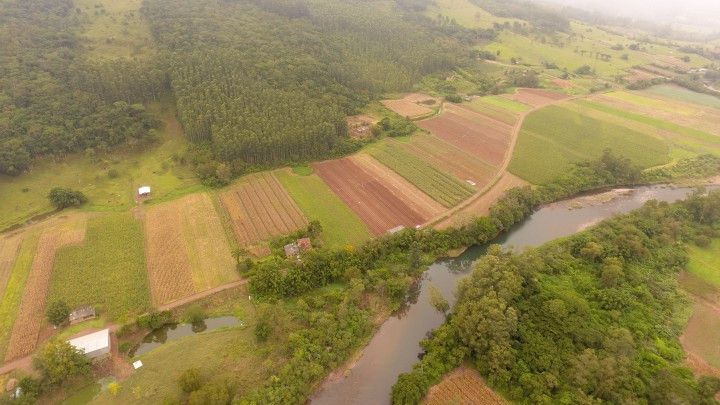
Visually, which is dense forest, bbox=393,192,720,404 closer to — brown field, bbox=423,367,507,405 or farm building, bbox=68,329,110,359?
brown field, bbox=423,367,507,405

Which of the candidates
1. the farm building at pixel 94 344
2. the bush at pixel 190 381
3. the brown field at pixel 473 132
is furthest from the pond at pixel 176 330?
the brown field at pixel 473 132

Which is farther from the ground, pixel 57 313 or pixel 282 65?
pixel 282 65

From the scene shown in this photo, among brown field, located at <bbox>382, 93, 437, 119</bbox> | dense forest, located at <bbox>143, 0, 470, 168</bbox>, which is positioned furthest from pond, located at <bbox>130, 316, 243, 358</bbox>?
brown field, located at <bbox>382, 93, 437, 119</bbox>

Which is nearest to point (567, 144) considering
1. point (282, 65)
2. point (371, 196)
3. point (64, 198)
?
point (371, 196)

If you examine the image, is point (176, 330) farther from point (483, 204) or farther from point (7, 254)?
point (483, 204)

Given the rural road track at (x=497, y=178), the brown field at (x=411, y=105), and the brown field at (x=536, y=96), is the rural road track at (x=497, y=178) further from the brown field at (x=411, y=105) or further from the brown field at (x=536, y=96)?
the brown field at (x=411, y=105)

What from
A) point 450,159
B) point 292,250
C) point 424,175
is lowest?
point 292,250

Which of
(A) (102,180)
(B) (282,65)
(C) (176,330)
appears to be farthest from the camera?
(B) (282,65)
